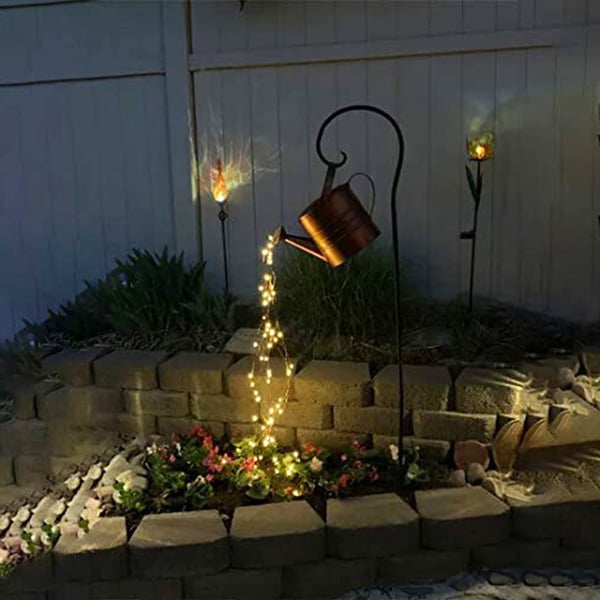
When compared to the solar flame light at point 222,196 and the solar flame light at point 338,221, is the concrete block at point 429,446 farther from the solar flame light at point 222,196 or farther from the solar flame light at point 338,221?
the solar flame light at point 222,196

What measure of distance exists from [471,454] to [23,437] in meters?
2.12

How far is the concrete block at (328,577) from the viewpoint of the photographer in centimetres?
249

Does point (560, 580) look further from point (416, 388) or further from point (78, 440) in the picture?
point (78, 440)

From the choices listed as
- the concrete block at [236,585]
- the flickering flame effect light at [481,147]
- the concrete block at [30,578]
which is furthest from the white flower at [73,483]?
A: the flickering flame effect light at [481,147]

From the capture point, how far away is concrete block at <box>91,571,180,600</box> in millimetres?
2477

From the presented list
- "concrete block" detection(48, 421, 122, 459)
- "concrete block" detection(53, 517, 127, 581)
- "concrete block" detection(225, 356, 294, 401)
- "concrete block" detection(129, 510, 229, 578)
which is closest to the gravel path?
"concrete block" detection(129, 510, 229, 578)

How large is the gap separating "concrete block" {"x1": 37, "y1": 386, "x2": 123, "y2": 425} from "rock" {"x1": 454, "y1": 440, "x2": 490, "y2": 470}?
1.54 meters

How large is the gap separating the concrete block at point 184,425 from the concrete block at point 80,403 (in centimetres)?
23

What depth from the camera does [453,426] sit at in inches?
112

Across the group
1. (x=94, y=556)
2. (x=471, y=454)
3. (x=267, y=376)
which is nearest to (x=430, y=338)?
(x=471, y=454)

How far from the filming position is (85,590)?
2.52 m

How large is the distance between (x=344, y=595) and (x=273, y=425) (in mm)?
816

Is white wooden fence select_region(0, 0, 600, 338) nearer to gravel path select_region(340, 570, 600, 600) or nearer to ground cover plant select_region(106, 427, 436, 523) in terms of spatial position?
ground cover plant select_region(106, 427, 436, 523)

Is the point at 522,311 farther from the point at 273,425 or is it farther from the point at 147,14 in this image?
the point at 147,14
